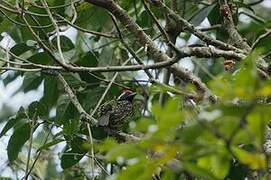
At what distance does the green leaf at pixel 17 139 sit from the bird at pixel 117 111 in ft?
1.00

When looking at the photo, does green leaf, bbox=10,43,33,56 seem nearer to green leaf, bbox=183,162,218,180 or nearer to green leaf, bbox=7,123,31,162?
green leaf, bbox=7,123,31,162

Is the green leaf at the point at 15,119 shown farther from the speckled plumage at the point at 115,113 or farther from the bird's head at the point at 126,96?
the bird's head at the point at 126,96

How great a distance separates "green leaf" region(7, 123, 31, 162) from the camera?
2.81 m

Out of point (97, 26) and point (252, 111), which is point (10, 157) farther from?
point (252, 111)

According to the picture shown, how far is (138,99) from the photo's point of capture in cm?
321

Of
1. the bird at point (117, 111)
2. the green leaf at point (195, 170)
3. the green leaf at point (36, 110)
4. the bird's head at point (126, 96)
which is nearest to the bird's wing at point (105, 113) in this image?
the bird at point (117, 111)

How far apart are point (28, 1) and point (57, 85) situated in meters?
0.75

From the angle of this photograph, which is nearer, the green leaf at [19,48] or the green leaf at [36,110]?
the green leaf at [36,110]

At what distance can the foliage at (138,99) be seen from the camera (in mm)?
991

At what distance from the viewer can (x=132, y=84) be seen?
10.8ft

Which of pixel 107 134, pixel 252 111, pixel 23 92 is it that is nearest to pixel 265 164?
pixel 252 111

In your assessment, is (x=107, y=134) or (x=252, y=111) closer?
(x=252, y=111)

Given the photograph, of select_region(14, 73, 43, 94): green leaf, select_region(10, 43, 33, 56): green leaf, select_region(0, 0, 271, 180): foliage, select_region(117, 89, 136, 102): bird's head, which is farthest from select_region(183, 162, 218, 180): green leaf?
select_region(14, 73, 43, 94): green leaf

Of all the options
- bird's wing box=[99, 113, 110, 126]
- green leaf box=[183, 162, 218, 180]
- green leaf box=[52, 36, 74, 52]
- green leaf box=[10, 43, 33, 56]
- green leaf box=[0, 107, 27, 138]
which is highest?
green leaf box=[183, 162, 218, 180]
